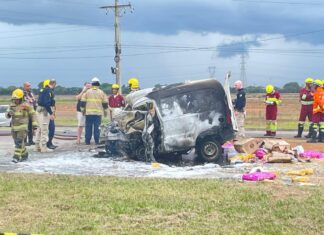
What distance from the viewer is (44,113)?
14805 mm

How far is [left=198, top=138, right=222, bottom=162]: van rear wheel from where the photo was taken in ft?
41.4

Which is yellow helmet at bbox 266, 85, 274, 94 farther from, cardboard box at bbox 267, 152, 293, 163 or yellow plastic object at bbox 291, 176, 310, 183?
yellow plastic object at bbox 291, 176, 310, 183

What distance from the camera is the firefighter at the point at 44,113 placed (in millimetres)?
14703

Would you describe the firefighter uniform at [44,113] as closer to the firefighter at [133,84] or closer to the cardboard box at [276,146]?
the firefighter at [133,84]

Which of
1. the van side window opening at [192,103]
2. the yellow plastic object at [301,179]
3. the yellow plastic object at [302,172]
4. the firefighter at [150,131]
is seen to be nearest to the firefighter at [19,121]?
the firefighter at [150,131]

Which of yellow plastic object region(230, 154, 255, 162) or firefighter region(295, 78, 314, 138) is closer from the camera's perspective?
yellow plastic object region(230, 154, 255, 162)

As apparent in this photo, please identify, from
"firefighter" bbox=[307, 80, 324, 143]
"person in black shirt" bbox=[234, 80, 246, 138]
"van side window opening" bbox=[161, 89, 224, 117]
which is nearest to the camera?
"van side window opening" bbox=[161, 89, 224, 117]

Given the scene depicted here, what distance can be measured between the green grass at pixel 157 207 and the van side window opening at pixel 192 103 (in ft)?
10.2

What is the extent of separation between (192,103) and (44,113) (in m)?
4.47

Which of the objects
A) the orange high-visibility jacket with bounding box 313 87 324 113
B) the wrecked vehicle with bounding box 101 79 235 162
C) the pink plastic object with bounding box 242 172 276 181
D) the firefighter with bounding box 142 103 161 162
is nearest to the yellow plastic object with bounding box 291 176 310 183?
the pink plastic object with bounding box 242 172 276 181

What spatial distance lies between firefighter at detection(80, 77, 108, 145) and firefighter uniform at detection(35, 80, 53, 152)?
1300 millimetres

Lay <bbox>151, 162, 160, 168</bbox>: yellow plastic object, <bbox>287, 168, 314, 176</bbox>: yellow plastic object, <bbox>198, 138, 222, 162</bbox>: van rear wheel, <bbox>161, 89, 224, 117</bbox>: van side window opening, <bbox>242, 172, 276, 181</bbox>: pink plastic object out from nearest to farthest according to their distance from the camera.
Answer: <bbox>242, 172, 276, 181</bbox>: pink plastic object, <bbox>287, 168, 314, 176</bbox>: yellow plastic object, <bbox>151, 162, 160, 168</bbox>: yellow plastic object, <bbox>161, 89, 224, 117</bbox>: van side window opening, <bbox>198, 138, 222, 162</bbox>: van rear wheel

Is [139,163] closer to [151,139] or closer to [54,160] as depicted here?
[151,139]

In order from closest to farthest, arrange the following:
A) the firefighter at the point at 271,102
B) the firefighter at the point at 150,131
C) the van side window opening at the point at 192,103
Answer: the firefighter at the point at 150,131 → the van side window opening at the point at 192,103 → the firefighter at the point at 271,102
